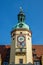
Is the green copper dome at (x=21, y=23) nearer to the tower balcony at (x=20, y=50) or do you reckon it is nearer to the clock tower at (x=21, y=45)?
the clock tower at (x=21, y=45)

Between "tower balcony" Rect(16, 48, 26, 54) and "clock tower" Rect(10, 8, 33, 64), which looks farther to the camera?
"tower balcony" Rect(16, 48, 26, 54)

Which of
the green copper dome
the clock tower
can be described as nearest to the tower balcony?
the clock tower

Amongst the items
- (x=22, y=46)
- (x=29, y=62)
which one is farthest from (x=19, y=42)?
(x=29, y=62)

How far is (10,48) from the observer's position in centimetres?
6562

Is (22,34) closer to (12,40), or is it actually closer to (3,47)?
(12,40)

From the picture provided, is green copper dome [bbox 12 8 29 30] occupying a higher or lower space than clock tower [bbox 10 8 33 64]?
higher

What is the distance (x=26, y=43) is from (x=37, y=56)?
371 cm

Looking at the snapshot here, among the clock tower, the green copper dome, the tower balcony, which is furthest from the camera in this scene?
the green copper dome

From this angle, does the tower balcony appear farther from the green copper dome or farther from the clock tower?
the green copper dome

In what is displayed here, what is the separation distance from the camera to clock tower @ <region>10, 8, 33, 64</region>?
6219cm

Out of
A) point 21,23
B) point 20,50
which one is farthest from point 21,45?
point 21,23

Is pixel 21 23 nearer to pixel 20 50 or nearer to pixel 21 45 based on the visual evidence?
pixel 21 45

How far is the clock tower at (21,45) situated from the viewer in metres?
62.2

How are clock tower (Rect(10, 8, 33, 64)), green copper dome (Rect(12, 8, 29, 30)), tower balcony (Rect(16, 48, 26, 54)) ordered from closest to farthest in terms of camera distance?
clock tower (Rect(10, 8, 33, 64)), tower balcony (Rect(16, 48, 26, 54)), green copper dome (Rect(12, 8, 29, 30))
